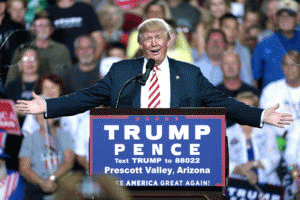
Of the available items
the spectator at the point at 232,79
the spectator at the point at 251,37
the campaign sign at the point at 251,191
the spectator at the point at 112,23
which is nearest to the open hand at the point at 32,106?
the campaign sign at the point at 251,191

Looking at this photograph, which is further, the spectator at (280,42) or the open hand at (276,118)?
the spectator at (280,42)

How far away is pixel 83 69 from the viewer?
9055 mm

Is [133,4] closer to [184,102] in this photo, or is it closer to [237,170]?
[237,170]

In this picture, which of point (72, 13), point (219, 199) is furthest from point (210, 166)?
point (72, 13)

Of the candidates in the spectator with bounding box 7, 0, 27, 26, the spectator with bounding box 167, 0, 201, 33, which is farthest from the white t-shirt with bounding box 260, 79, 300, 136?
the spectator with bounding box 7, 0, 27, 26

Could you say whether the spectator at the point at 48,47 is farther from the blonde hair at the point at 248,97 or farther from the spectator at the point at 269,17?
the spectator at the point at 269,17

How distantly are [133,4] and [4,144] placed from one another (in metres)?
3.47

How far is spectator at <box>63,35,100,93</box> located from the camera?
29.3 ft

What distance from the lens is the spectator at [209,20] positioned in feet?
31.8

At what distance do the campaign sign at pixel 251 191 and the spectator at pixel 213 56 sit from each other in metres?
1.78

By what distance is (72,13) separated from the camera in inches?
380

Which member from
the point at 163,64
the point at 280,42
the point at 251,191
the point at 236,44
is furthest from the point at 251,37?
the point at 163,64

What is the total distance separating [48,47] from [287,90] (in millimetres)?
2952

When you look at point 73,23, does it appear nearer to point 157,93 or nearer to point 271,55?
point 271,55
